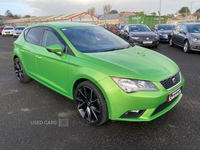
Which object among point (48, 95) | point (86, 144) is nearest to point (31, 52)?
point (48, 95)

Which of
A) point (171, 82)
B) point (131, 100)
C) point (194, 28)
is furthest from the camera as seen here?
point (194, 28)

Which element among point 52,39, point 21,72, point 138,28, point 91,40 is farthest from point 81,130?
point 138,28

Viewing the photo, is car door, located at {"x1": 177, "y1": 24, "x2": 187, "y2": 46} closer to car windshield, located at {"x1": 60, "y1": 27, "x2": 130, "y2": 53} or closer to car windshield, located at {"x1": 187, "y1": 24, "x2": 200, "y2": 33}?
car windshield, located at {"x1": 187, "y1": 24, "x2": 200, "y2": 33}

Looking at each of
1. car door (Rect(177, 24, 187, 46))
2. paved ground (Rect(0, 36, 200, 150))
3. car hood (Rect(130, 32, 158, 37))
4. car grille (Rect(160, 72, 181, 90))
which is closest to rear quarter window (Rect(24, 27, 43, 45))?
paved ground (Rect(0, 36, 200, 150))

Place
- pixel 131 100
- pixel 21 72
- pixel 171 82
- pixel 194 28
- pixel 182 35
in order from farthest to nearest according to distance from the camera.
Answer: pixel 182 35
pixel 194 28
pixel 21 72
pixel 171 82
pixel 131 100

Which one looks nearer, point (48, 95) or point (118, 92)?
point (118, 92)

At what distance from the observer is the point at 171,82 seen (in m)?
2.43

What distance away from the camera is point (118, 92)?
215cm

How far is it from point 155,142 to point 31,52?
3099mm

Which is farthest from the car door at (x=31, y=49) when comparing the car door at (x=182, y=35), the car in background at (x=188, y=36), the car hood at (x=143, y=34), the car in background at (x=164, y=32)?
the car in background at (x=164, y=32)

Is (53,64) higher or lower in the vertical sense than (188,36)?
lower

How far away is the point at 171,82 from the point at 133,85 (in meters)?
0.67

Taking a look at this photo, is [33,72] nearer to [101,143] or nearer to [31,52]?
[31,52]

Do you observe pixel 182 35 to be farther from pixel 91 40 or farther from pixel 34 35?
pixel 34 35
